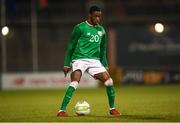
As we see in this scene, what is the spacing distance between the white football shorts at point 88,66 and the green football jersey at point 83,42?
9 cm

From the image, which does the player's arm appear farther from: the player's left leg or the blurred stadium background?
the blurred stadium background

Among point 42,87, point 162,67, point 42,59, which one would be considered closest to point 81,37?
point 42,87

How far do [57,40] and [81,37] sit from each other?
31266mm

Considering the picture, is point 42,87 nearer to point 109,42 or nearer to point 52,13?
point 109,42

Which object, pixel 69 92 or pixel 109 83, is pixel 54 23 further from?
pixel 69 92

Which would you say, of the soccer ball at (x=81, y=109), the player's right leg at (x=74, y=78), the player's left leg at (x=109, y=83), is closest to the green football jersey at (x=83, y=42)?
the player's right leg at (x=74, y=78)

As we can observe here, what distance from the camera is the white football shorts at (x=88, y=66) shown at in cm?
1325

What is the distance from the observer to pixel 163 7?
44.4m

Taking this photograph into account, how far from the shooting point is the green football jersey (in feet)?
43.5

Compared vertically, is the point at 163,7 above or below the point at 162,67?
above

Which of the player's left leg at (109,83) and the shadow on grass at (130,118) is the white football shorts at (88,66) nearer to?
the player's left leg at (109,83)

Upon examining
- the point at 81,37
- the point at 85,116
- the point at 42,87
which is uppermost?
the point at 81,37

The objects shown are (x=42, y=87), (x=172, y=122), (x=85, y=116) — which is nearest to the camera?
(x=172, y=122)

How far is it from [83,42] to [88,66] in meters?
0.54
